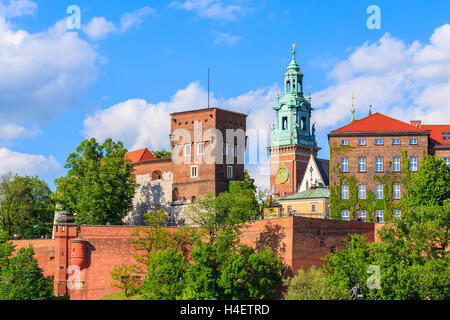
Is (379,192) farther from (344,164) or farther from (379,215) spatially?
(344,164)

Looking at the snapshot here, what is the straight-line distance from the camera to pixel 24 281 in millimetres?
74938

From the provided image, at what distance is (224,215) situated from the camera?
251 ft

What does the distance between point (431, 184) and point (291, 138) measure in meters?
56.8

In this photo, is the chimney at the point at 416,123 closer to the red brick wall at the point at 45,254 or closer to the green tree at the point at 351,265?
the green tree at the point at 351,265

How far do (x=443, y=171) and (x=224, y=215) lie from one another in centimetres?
1990

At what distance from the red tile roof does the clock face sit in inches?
1795

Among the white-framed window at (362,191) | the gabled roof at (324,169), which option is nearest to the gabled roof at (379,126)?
the white-framed window at (362,191)

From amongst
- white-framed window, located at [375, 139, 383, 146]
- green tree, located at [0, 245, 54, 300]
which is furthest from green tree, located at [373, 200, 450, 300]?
green tree, located at [0, 245, 54, 300]

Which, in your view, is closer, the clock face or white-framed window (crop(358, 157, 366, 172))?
white-framed window (crop(358, 157, 366, 172))

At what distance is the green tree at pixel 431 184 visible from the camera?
70812 mm

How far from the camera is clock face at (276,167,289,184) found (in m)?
126

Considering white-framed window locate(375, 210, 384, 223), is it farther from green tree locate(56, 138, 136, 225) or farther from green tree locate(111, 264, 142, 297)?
green tree locate(56, 138, 136, 225)

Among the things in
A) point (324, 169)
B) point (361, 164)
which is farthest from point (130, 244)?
point (324, 169)
